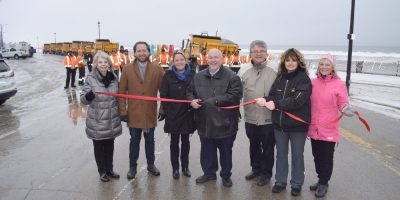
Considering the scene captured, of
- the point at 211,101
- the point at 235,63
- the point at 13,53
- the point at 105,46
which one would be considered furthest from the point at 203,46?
the point at 13,53

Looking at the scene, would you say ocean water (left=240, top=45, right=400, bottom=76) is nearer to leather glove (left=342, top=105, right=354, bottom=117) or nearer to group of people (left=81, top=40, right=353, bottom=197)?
group of people (left=81, top=40, right=353, bottom=197)

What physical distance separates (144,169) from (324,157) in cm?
261

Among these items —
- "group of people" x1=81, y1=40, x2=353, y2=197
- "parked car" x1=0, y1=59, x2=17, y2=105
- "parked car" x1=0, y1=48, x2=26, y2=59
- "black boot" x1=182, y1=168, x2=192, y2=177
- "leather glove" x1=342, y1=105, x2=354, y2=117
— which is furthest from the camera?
"parked car" x1=0, y1=48, x2=26, y2=59

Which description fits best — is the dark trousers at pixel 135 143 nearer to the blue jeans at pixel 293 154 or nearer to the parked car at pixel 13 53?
the blue jeans at pixel 293 154

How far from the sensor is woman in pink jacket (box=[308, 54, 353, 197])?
4.25 m

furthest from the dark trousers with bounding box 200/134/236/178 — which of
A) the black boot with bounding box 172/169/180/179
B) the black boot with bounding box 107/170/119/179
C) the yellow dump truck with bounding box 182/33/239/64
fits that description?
the yellow dump truck with bounding box 182/33/239/64

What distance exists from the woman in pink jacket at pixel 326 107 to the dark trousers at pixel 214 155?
1.07 m

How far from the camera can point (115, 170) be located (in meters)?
5.37

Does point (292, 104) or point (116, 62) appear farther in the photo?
point (116, 62)

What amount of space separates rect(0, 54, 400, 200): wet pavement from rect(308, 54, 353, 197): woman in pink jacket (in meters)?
0.59

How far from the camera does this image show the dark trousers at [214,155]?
4.74 meters

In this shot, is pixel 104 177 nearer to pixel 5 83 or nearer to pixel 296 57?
pixel 296 57

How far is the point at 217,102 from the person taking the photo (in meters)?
4.39

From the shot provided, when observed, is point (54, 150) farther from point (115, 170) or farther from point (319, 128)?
point (319, 128)
